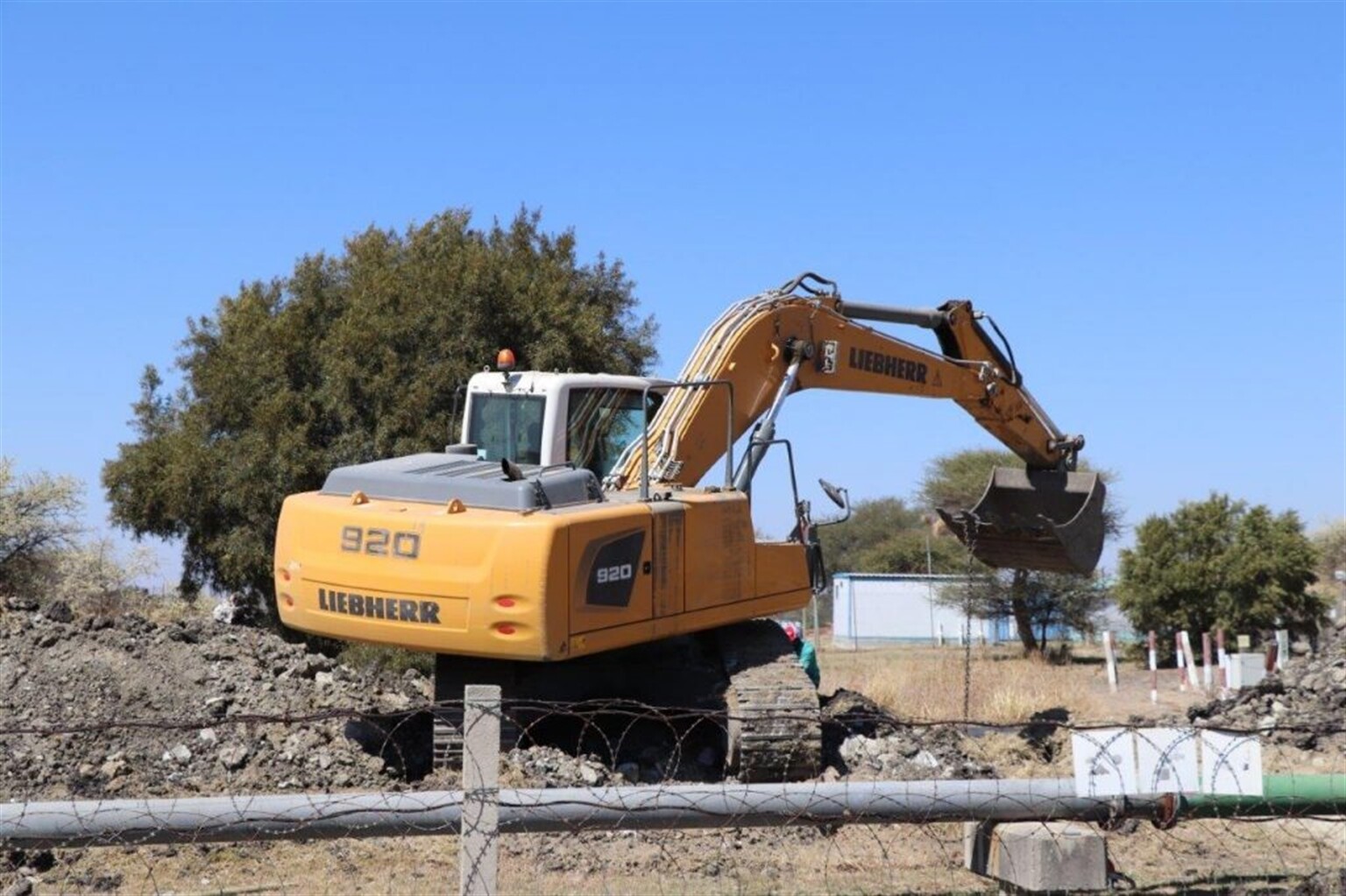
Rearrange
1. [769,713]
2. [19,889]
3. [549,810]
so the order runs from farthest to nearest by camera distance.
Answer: [769,713]
[19,889]
[549,810]

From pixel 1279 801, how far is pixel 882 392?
27.7 feet

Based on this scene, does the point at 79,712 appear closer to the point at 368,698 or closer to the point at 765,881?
the point at 368,698

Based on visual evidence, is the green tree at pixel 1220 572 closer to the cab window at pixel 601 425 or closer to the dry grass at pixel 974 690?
the dry grass at pixel 974 690

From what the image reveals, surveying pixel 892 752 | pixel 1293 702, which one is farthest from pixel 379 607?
pixel 1293 702

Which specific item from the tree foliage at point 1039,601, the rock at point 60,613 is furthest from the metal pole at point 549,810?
the tree foliage at point 1039,601

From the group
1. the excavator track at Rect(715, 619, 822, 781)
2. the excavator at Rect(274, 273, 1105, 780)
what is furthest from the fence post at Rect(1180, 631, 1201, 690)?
the excavator track at Rect(715, 619, 822, 781)

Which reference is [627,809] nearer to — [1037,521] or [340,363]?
[1037,521]

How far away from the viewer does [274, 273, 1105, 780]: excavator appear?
10.8 metres

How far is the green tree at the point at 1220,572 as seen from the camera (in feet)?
104

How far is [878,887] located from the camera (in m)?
8.10

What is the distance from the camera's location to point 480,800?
6.23 meters

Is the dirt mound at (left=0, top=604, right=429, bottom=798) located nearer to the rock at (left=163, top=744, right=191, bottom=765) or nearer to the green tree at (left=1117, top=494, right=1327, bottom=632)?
the rock at (left=163, top=744, right=191, bottom=765)

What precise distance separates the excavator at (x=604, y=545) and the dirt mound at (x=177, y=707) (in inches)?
38.4

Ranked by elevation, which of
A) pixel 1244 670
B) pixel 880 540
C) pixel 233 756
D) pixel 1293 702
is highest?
pixel 880 540
